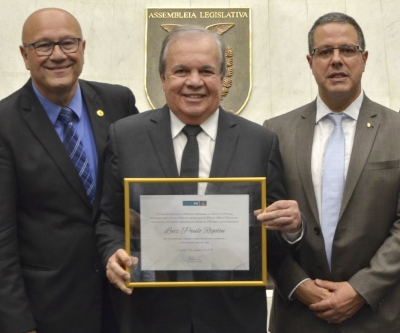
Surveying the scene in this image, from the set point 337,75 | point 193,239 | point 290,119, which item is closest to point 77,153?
point 193,239

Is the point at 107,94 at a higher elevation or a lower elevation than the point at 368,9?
lower

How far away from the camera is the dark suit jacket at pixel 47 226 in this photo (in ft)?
11.1

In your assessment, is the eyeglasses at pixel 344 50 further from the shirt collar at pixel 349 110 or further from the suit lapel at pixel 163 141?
the suit lapel at pixel 163 141

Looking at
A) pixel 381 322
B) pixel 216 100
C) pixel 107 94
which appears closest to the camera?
pixel 216 100

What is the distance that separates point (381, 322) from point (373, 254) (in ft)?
0.97

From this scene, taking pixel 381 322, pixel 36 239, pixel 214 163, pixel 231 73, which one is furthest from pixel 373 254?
pixel 231 73

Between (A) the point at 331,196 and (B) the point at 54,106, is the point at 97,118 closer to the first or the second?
(B) the point at 54,106

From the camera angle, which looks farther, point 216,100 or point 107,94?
point 107,94

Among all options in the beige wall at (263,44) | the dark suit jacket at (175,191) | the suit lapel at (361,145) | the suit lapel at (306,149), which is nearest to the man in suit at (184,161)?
the dark suit jacket at (175,191)

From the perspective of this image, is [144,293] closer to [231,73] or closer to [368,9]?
[231,73]

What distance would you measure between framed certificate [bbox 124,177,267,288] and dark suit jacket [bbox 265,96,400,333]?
472 millimetres

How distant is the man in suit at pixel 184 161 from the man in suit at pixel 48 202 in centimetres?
27

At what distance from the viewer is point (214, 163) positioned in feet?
10.0

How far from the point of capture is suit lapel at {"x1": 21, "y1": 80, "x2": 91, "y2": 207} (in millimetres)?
3402
